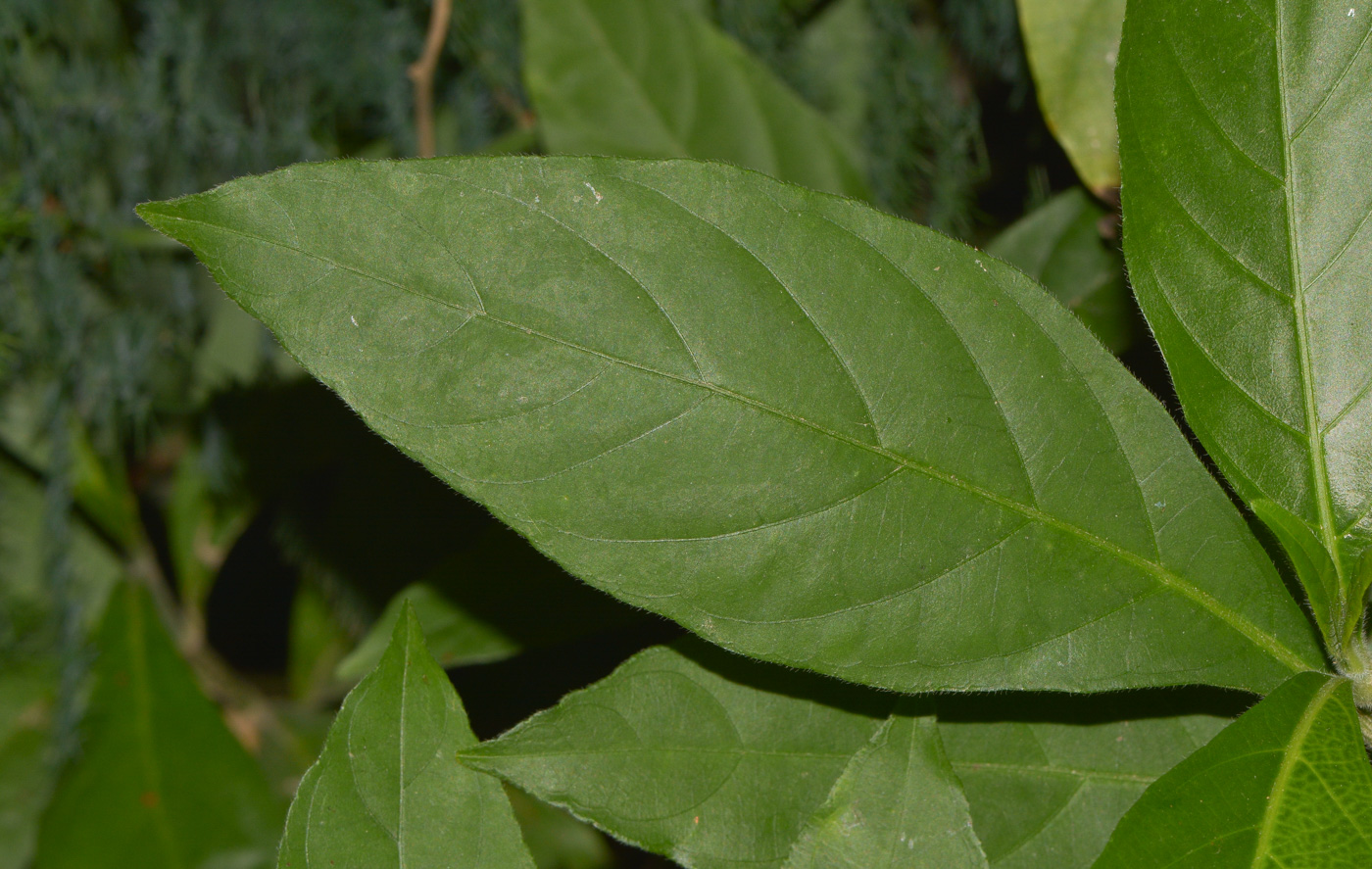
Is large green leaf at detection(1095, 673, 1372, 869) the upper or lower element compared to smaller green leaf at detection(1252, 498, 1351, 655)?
lower

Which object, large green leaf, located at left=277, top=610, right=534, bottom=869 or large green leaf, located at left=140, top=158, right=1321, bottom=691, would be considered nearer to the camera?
large green leaf, located at left=140, top=158, right=1321, bottom=691

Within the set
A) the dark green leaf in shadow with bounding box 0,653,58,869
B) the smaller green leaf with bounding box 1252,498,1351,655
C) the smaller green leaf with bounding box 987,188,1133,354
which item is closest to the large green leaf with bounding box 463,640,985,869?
the smaller green leaf with bounding box 1252,498,1351,655

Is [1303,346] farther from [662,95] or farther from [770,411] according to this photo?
[662,95]

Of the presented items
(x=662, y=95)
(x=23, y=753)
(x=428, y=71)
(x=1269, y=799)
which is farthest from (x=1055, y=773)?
(x=23, y=753)

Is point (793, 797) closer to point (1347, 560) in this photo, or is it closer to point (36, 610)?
point (1347, 560)

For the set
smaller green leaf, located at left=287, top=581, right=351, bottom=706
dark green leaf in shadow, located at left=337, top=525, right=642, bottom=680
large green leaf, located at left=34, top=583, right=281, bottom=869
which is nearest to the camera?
dark green leaf in shadow, located at left=337, top=525, right=642, bottom=680

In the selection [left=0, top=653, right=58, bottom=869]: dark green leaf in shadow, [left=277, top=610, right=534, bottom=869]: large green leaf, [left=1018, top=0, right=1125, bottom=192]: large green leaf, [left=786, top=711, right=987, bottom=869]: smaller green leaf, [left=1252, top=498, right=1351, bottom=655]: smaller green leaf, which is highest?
[left=1018, top=0, right=1125, bottom=192]: large green leaf

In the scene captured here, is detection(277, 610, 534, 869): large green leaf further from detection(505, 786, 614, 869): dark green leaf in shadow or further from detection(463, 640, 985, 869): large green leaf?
detection(505, 786, 614, 869): dark green leaf in shadow
